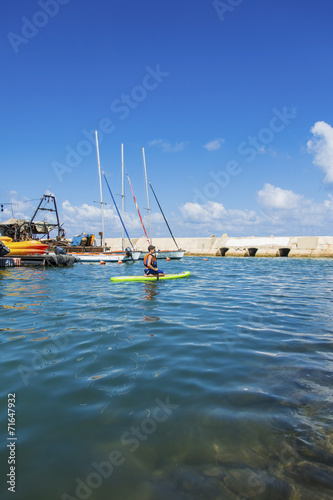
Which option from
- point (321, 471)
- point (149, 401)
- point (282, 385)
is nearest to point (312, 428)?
point (321, 471)

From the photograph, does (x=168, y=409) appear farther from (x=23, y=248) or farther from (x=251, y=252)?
(x=251, y=252)

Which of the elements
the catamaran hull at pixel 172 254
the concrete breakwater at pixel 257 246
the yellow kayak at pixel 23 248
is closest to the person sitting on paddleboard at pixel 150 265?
the yellow kayak at pixel 23 248

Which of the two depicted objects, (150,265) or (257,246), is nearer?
(150,265)

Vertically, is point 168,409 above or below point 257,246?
below

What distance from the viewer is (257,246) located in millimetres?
48469

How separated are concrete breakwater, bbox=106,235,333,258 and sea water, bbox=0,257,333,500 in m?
40.7

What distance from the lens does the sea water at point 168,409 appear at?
7.24 feet

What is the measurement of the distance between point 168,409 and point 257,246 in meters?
47.7

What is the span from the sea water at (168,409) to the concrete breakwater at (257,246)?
1601 inches

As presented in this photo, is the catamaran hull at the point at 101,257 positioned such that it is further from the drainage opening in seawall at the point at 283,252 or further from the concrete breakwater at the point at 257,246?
the drainage opening in seawall at the point at 283,252

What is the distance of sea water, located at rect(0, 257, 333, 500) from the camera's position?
7.24 ft

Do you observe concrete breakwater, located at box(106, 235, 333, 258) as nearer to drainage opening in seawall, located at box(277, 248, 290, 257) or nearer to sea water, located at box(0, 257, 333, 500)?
drainage opening in seawall, located at box(277, 248, 290, 257)

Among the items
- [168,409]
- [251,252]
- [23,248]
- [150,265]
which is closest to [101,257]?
[23,248]

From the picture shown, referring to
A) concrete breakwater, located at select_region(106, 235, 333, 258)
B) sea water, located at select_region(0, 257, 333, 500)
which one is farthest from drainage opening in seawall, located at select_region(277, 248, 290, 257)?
sea water, located at select_region(0, 257, 333, 500)
